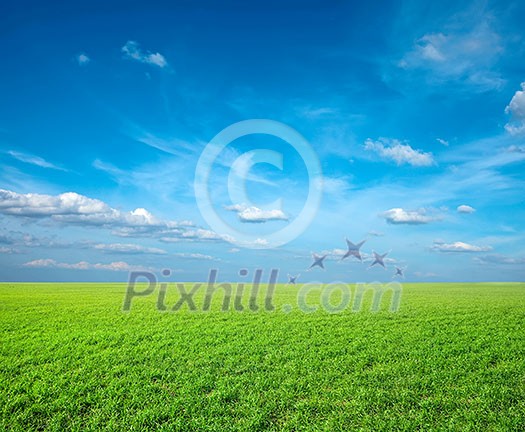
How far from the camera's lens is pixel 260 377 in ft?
33.2

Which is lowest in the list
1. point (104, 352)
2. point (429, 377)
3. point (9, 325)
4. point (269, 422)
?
point (9, 325)

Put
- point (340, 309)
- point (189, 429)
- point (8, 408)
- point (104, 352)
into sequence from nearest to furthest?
1. point (189, 429)
2. point (8, 408)
3. point (104, 352)
4. point (340, 309)

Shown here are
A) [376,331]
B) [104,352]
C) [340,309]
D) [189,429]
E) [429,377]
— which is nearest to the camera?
[189,429]

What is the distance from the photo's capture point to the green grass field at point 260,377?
25.8ft

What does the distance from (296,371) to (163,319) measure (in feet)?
36.6

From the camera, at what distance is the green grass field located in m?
7.86

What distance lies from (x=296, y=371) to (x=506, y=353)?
7775 millimetres

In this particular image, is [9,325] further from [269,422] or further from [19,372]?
[269,422]

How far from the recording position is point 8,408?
8312mm

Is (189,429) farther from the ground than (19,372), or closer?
farther from the ground

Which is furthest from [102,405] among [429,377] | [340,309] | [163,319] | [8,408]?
Result: [340,309]

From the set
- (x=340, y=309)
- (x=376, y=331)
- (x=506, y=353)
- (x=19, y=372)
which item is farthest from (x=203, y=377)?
(x=340, y=309)

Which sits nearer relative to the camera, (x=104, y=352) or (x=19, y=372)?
(x=19, y=372)

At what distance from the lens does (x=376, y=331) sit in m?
16.6
